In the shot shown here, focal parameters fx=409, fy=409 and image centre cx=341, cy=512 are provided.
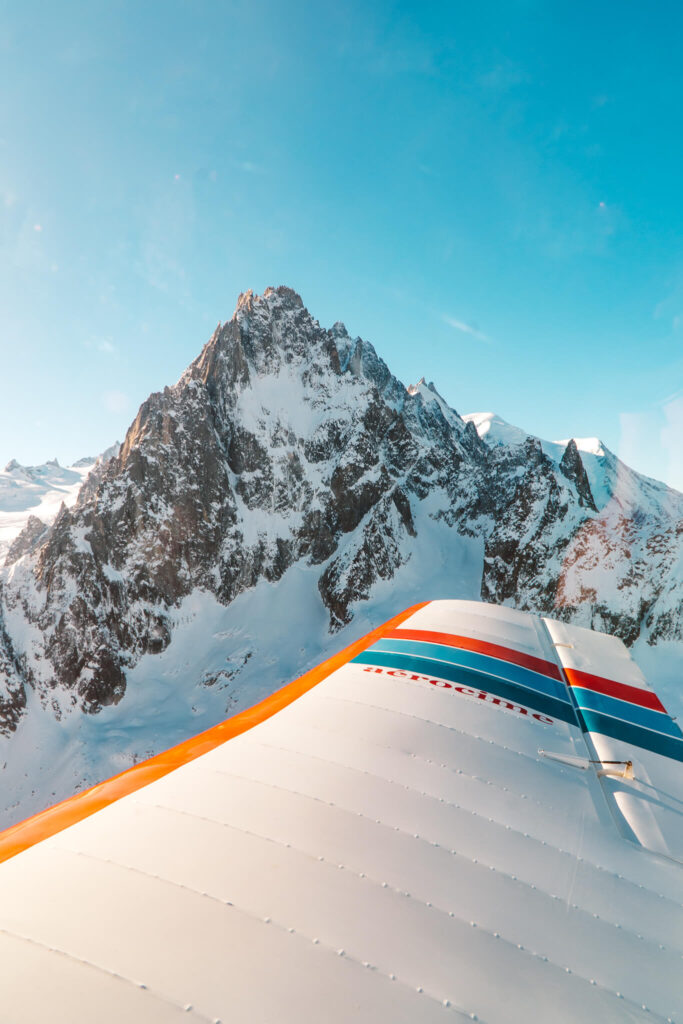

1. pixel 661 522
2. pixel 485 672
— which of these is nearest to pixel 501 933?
pixel 485 672

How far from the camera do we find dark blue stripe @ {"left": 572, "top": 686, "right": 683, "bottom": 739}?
5.93 metres

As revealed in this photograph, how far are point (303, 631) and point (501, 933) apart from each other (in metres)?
41.8

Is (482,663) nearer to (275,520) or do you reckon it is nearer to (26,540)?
(275,520)

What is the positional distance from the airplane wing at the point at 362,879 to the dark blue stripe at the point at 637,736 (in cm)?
4

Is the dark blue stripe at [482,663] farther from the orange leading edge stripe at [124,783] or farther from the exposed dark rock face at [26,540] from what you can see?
the exposed dark rock face at [26,540]

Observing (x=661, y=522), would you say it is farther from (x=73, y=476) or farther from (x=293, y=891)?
(x=73, y=476)

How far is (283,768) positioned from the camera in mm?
4277

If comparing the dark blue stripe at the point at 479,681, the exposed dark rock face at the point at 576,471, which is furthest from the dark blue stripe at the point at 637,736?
the exposed dark rock face at the point at 576,471

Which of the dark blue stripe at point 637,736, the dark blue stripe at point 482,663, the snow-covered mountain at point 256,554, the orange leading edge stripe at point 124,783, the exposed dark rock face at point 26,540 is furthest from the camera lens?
the exposed dark rock face at point 26,540

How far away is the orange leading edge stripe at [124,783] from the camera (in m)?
3.66

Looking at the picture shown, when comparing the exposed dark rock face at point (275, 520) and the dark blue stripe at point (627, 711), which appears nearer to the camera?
the dark blue stripe at point (627, 711)

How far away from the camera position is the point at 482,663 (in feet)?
23.5

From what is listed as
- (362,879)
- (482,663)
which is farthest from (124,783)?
(482,663)

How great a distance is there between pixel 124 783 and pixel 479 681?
5.08 m
